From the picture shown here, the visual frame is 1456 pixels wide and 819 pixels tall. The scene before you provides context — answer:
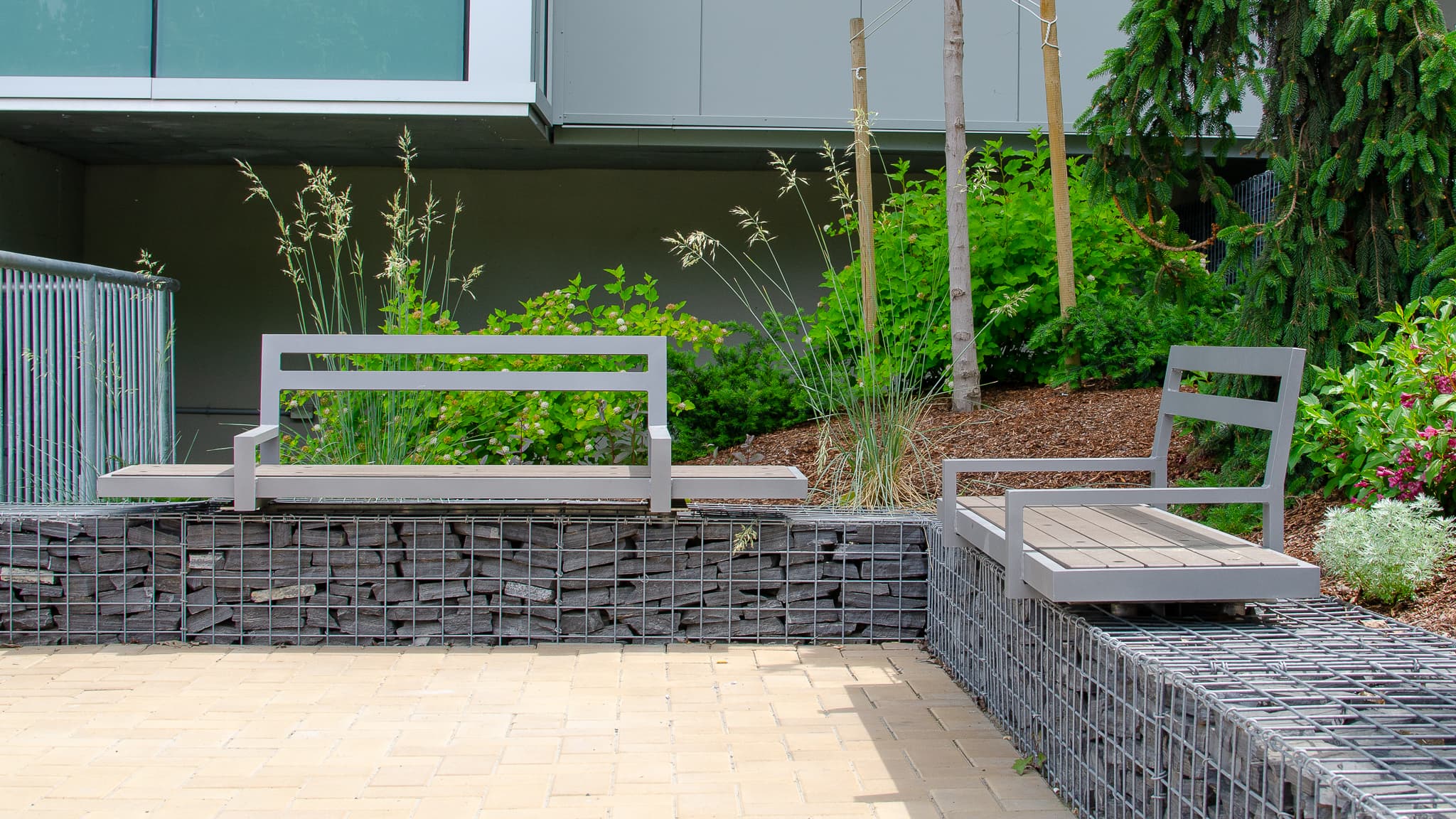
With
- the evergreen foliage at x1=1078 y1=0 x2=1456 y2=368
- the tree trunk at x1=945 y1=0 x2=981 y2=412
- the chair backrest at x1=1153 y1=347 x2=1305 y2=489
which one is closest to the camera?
the chair backrest at x1=1153 y1=347 x2=1305 y2=489

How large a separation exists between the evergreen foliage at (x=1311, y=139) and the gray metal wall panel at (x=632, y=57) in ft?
12.9

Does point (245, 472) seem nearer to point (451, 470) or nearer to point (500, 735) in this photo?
point (451, 470)

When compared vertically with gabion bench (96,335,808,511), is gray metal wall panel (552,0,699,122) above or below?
above

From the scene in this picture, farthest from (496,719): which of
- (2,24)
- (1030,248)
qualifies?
(2,24)

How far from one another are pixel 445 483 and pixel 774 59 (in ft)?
18.1

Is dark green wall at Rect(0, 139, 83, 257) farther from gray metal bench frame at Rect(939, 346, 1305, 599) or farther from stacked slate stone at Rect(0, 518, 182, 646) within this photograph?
gray metal bench frame at Rect(939, 346, 1305, 599)

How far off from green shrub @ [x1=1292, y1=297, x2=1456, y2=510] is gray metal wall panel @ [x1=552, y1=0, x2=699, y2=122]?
5.22 m

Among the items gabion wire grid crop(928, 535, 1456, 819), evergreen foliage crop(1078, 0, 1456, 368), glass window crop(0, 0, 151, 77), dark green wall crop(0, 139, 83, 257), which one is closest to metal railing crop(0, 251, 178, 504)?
glass window crop(0, 0, 151, 77)

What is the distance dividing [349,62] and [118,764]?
204 inches

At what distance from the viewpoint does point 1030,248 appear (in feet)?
21.7

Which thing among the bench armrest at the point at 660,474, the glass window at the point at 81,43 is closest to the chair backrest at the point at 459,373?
the bench armrest at the point at 660,474

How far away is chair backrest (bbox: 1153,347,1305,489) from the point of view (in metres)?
2.60

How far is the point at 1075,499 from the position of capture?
99.4 inches

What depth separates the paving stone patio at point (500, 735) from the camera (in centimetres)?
255
